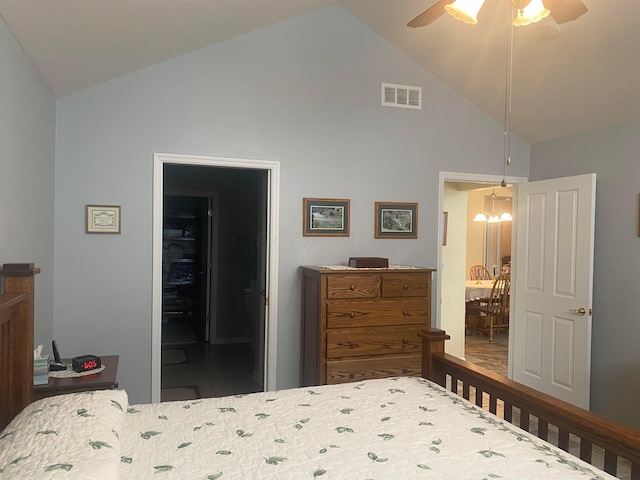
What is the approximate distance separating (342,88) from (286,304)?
5.73ft

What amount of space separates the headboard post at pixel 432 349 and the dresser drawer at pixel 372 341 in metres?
0.94

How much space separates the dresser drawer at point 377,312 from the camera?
3.33 m

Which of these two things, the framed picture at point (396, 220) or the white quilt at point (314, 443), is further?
the framed picture at point (396, 220)

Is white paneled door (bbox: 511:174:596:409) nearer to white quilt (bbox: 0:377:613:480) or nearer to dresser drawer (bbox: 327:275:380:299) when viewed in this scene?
dresser drawer (bbox: 327:275:380:299)

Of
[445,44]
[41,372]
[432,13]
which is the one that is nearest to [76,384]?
[41,372]

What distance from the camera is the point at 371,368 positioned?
3.40 m

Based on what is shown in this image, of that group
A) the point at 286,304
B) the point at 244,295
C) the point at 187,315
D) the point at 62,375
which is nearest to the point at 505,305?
the point at 244,295

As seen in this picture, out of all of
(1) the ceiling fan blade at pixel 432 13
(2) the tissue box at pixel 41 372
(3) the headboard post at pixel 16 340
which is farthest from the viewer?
(2) the tissue box at pixel 41 372

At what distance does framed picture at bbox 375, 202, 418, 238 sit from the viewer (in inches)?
156

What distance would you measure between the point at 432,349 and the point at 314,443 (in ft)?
3.36

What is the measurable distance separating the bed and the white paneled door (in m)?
2.01

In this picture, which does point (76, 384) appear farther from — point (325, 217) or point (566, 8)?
point (566, 8)

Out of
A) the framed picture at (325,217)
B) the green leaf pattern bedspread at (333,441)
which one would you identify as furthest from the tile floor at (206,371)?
the green leaf pattern bedspread at (333,441)

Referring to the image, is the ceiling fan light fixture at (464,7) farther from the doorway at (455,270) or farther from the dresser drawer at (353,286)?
the doorway at (455,270)
